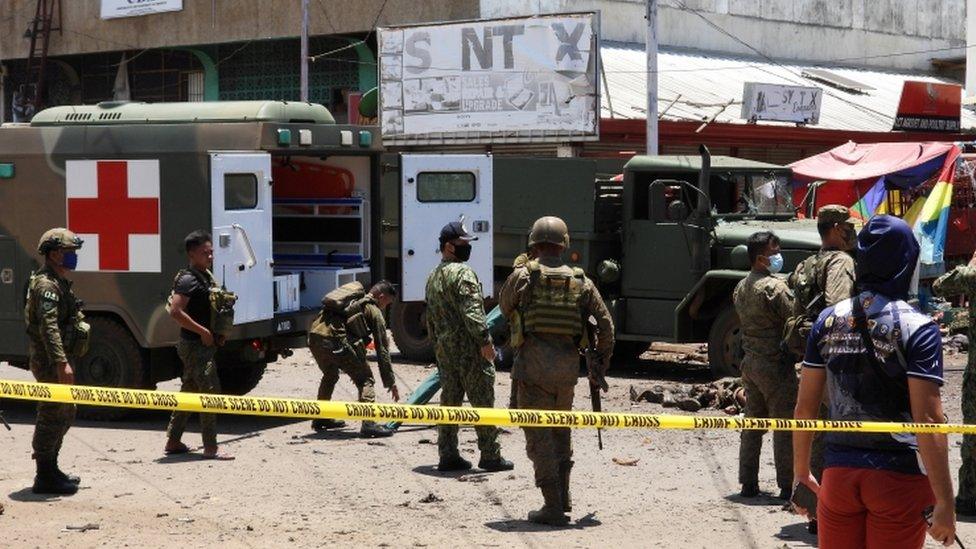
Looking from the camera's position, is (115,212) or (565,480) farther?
(115,212)

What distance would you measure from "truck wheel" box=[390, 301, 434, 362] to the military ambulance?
3.72 meters

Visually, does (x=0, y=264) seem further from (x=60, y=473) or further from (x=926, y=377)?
(x=926, y=377)

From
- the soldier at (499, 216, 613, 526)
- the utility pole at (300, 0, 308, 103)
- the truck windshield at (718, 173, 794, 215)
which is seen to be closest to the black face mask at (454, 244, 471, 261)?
the soldier at (499, 216, 613, 526)

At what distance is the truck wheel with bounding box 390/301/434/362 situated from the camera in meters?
15.6

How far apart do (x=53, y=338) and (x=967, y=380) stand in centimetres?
509

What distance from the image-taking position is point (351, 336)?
421 inches

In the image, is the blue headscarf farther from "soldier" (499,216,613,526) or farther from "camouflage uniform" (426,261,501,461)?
"camouflage uniform" (426,261,501,461)

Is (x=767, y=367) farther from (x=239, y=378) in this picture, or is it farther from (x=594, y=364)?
(x=239, y=378)

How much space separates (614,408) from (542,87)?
12.2m

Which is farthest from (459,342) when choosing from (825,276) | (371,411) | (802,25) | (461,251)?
(802,25)

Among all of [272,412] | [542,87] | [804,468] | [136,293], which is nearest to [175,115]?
[136,293]

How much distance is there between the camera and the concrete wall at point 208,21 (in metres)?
28.5

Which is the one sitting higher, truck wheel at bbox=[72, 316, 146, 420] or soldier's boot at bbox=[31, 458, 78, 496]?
truck wheel at bbox=[72, 316, 146, 420]

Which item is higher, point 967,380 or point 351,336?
point 967,380
